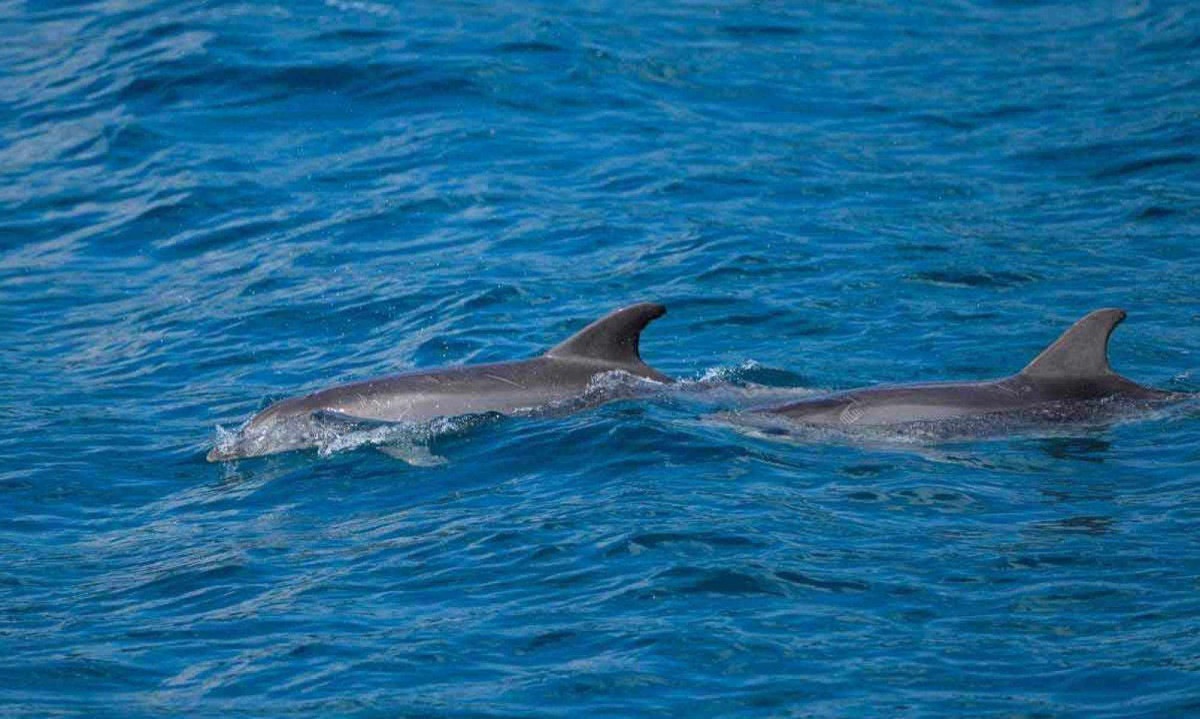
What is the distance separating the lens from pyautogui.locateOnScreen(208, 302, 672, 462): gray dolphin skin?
1383 cm

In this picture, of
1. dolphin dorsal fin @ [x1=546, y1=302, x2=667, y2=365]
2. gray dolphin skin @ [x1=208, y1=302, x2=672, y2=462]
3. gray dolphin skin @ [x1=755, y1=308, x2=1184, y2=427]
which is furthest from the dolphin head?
gray dolphin skin @ [x1=755, y1=308, x2=1184, y2=427]

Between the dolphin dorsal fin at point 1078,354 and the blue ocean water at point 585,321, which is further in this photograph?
the dolphin dorsal fin at point 1078,354

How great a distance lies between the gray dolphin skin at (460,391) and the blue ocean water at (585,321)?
304mm

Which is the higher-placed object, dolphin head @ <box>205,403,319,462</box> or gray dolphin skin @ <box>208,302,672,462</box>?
gray dolphin skin @ <box>208,302,672,462</box>

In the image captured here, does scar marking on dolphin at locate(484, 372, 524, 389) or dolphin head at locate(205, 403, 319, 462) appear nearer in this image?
dolphin head at locate(205, 403, 319, 462)

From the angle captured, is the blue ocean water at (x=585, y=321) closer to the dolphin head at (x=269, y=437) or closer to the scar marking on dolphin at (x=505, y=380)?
the dolphin head at (x=269, y=437)

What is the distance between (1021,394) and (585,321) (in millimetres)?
5394

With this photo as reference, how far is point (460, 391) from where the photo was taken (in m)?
14.0

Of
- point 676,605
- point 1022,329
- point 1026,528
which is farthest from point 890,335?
point 676,605

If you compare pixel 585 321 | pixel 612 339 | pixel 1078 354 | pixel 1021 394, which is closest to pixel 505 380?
pixel 612 339

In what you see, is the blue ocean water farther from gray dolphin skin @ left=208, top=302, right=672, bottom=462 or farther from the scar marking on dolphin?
the scar marking on dolphin

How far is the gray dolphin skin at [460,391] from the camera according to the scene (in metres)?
13.8

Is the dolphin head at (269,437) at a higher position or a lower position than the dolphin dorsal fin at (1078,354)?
lower

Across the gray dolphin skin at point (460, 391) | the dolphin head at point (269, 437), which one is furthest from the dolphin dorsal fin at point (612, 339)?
the dolphin head at point (269, 437)
